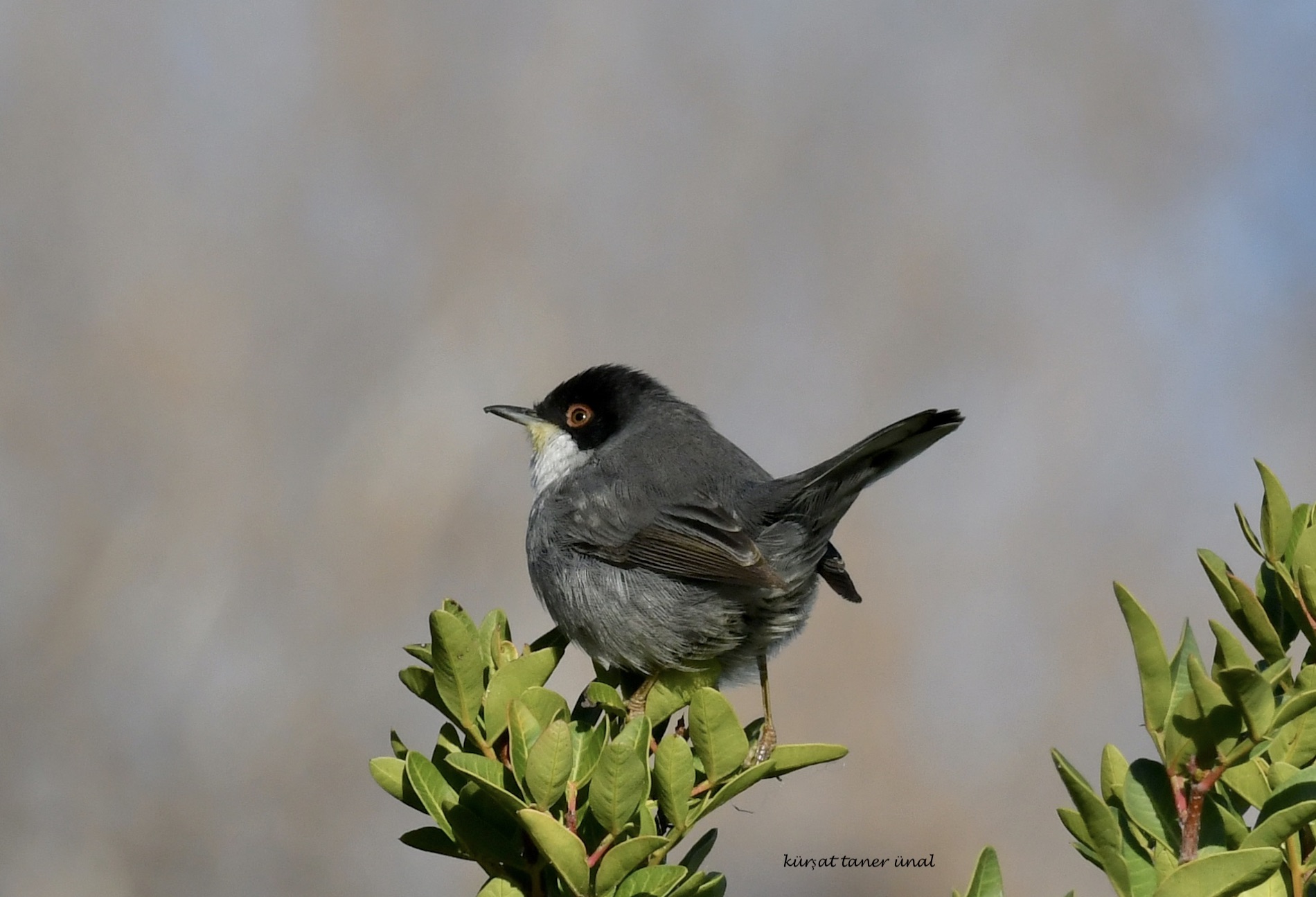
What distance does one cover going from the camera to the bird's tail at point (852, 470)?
2213 millimetres

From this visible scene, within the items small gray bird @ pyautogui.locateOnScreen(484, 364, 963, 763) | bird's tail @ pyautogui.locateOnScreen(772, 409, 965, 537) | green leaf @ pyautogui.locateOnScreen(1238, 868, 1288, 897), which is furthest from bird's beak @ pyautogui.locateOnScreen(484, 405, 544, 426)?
green leaf @ pyautogui.locateOnScreen(1238, 868, 1288, 897)

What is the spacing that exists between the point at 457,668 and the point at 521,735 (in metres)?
0.15

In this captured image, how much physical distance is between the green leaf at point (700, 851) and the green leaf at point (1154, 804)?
54 centimetres

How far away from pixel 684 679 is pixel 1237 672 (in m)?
1.63

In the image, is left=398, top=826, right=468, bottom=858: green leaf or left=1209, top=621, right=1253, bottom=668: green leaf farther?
left=398, top=826, right=468, bottom=858: green leaf

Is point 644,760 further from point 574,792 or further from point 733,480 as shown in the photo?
point 733,480

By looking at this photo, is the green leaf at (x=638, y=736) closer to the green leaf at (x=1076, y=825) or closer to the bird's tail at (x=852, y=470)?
the green leaf at (x=1076, y=825)

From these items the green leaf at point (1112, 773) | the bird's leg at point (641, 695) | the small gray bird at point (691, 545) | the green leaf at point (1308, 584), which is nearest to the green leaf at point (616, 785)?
the green leaf at point (1112, 773)

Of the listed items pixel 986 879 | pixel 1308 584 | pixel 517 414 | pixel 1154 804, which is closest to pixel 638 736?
pixel 986 879

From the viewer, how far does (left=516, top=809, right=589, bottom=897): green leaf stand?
124cm

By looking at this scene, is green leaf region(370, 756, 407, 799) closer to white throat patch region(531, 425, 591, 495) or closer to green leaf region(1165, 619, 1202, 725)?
green leaf region(1165, 619, 1202, 725)

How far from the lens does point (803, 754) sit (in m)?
1.51

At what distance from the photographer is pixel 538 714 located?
149 centimetres

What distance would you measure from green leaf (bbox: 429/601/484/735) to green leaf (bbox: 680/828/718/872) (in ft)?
1.07
